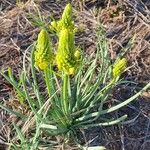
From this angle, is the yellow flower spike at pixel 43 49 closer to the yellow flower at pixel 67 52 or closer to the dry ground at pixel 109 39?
the yellow flower at pixel 67 52

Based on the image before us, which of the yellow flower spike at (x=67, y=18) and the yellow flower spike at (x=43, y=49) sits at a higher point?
the yellow flower spike at (x=67, y=18)

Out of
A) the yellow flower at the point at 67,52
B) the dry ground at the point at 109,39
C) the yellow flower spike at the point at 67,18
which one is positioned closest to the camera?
the yellow flower at the point at 67,52

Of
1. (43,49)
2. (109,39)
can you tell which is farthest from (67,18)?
(109,39)

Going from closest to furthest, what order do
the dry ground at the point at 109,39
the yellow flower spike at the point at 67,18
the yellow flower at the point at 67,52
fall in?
the yellow flower at the point at 67,52 < the yellow flower spike at the point at 67,18 < the dry ground at the point at 109,39

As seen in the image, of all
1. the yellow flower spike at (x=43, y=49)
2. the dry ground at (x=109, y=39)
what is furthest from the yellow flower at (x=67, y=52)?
the dry ground at (x=109, y=39)

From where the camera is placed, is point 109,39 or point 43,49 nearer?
point 43,49

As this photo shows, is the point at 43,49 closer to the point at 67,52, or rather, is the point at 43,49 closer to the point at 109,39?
the point at 67,52

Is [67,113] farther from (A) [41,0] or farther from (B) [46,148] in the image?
(A) [41,0]
